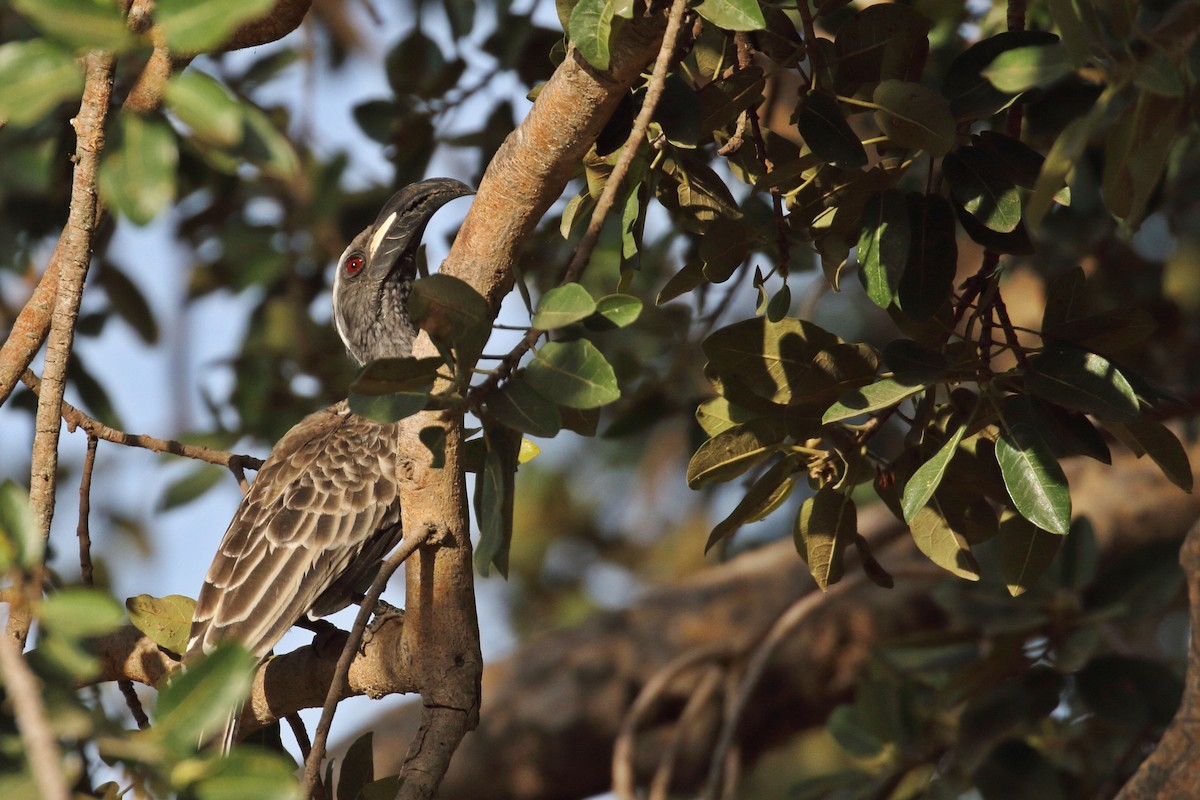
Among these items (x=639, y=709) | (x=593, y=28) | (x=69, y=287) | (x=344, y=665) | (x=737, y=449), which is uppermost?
(x=69, y=287)

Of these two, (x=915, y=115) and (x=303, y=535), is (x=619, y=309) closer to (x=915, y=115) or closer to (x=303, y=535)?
(x=915, y=115)

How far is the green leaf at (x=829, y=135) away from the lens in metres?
1.92

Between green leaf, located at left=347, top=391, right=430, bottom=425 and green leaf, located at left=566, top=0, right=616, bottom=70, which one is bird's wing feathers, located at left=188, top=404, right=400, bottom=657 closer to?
green leaf, located at left=347, top=391, right=430, bottom=425

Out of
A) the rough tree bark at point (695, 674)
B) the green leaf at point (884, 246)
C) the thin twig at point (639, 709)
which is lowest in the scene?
the rough tree bark at point (695, 674)

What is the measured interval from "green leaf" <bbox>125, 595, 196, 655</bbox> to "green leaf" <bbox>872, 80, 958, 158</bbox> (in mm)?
1799

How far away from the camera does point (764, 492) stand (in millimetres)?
2146

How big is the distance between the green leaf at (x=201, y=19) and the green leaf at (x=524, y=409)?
2.11 ft

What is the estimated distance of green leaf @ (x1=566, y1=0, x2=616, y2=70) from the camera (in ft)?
5.74

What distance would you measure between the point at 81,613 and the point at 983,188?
4.77 feet

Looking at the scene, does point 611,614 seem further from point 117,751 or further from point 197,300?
point 117,751

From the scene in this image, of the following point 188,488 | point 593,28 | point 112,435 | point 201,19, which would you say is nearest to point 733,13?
point 593,28

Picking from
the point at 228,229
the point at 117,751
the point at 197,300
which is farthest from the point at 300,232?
the point at 117,751

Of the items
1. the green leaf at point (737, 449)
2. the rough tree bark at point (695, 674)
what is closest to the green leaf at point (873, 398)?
the green leaf at point (737, 449)

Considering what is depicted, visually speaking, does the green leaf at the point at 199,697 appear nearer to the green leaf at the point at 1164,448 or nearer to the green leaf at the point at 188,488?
the green leaf at the point at 1164,448
